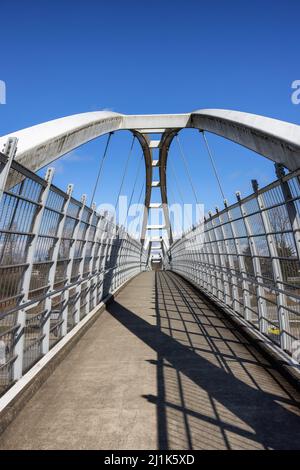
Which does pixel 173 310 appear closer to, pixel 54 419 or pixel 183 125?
pixel 54 419

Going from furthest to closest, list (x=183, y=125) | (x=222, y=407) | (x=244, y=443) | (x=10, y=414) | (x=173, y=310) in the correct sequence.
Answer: (x=183, y=125)
(x=173, y=310)
(x=222, y=407)
(x=10, y=414)
(x=244, y=443)

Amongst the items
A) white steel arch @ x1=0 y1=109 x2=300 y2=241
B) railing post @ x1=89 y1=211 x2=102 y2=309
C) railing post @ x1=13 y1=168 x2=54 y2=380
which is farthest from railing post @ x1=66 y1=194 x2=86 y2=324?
railing post @ x1=13 y1=168 x2=54 y2=380

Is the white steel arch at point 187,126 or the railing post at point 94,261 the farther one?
the railing post at point 94,261

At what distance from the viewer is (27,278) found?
4543 millimetres

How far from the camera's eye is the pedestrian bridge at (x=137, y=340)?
137 inches

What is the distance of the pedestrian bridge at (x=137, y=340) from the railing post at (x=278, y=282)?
0.05ft

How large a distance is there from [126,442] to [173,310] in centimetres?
717

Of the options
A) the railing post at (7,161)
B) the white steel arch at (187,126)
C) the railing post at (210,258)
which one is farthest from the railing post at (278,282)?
the railing post at (210,258)

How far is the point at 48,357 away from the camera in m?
5.20

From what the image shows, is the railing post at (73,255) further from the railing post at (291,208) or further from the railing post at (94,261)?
the railing post at (291,208)

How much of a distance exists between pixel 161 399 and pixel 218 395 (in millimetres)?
604

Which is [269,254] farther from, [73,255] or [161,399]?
[73,255]
